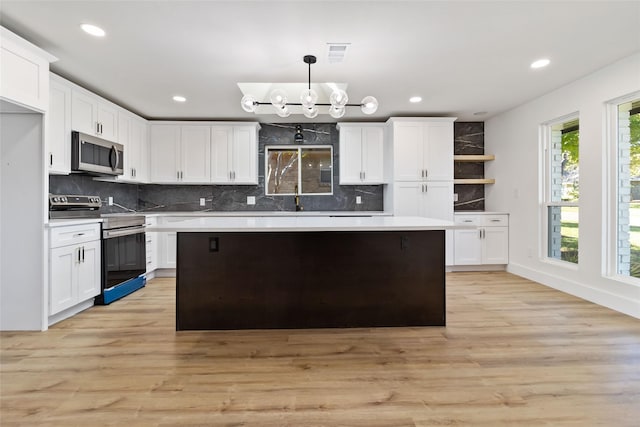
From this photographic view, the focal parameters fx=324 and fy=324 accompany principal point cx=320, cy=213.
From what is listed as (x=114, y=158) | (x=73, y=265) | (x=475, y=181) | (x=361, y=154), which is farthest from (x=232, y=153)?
(x=475, y=181)

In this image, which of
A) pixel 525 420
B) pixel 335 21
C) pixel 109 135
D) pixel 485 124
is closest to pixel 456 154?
pixel 485 124

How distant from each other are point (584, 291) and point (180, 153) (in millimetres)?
5499

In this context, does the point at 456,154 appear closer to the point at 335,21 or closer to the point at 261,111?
the point at 261,111

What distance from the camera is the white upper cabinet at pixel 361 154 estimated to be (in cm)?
508

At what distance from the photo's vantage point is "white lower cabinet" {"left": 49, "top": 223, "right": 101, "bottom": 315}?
277cm

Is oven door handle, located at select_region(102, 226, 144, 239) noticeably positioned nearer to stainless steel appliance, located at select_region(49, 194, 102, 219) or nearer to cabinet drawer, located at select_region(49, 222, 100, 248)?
cabinet drawer, located at select_region(49, 222, 100, 248)

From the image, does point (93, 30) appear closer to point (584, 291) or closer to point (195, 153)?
point (195, 153)

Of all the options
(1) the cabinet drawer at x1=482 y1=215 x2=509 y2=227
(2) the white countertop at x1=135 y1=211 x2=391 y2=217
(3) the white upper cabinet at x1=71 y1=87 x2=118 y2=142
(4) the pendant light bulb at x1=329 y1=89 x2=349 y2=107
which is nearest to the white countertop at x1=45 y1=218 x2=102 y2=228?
(3) the white upper cabinet at x1=71 y1=87 x2=118 y2=142

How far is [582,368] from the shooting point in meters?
2.03

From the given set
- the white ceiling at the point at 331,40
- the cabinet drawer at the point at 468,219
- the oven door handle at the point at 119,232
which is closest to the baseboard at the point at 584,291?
the cabinet drawer at the point at 468,219

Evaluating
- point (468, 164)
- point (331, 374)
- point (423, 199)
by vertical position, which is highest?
point (468, 164)

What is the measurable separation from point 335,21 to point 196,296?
7.85 ft

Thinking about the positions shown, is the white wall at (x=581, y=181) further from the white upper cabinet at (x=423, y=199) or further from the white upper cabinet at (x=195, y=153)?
the white upper cabinet at (x=195, y=153)

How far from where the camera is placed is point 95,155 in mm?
3631
